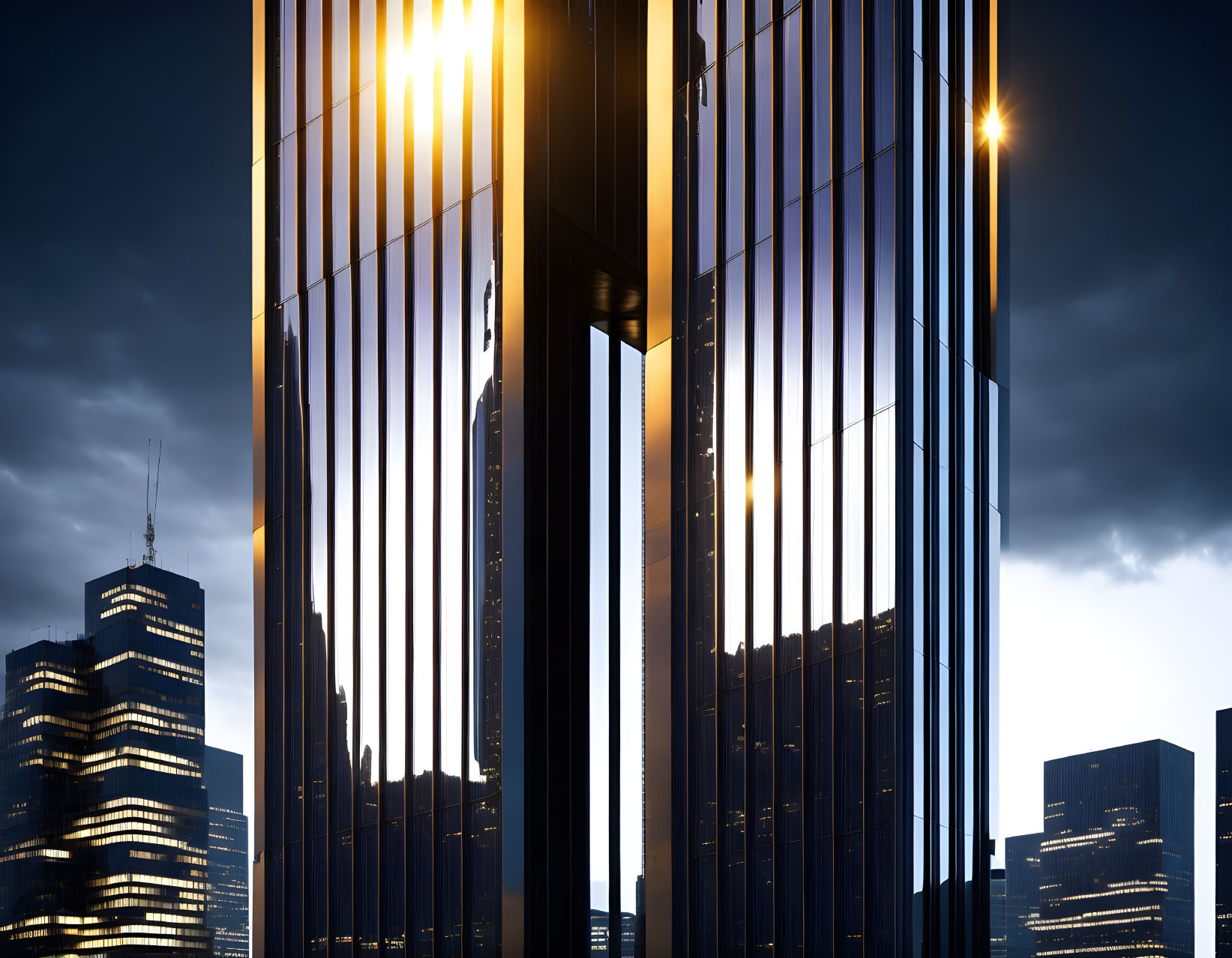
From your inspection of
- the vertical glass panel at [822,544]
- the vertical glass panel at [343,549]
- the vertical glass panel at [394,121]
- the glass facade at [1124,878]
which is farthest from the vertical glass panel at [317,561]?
the glass facade at [1124,878]

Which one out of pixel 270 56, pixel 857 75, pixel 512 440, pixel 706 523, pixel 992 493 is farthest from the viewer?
pixel 270 56

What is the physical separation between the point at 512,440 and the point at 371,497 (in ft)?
19.1

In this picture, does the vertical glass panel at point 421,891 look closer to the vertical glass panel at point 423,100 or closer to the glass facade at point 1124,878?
the vertical glass panel at point 423,100

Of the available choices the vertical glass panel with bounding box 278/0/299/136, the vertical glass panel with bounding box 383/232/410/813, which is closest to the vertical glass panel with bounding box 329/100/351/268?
the vertical glass panel with bounding box 383/232/410/813

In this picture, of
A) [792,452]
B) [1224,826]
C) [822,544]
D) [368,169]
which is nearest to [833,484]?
[822,544]

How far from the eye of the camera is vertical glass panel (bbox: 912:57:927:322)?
81.5 ft

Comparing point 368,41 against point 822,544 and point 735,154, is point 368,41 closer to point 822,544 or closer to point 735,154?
point 735,154

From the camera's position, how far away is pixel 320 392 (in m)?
38.2

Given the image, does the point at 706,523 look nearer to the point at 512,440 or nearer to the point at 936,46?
the point at 512,440

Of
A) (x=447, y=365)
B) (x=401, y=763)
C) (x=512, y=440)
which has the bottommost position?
(x=401, y=763)

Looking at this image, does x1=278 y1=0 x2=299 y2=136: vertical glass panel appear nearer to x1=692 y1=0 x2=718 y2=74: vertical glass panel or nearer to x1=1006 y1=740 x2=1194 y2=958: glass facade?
x1=692 y1=0 x2=718 y2=74: vertical glass panel

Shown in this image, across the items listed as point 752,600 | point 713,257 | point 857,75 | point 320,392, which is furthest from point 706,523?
point 320,392

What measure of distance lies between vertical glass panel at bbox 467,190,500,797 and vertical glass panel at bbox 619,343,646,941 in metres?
4.06

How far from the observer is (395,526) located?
35.0 meters
